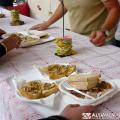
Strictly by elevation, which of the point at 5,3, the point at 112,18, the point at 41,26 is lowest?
the point at 5,3

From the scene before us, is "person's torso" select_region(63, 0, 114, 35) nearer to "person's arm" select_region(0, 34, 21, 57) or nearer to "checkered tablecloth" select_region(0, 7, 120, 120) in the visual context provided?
"checkered tablecloth" select_region(0, 7, 120, 120)

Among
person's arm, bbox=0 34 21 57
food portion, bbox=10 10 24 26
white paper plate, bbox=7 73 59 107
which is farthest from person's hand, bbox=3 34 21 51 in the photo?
food portion, bbox=10 10 24 26

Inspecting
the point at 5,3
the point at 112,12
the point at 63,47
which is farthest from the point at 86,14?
the point at 5,3

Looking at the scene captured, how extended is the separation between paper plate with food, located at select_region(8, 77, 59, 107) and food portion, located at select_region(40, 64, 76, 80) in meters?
0.07

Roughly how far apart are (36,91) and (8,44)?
1.75ft

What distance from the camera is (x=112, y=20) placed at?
1645 mm

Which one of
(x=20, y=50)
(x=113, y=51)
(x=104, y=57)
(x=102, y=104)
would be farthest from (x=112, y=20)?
(x=102, y=104)

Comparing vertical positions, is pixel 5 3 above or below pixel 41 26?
below

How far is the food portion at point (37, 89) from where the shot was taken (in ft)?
2.90

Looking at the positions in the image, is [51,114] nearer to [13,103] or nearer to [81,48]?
[13,103]

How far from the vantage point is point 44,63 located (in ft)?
4.09

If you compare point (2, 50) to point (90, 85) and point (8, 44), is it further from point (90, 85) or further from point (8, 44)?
point (90, 85)

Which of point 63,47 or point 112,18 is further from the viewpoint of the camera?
point 112,18

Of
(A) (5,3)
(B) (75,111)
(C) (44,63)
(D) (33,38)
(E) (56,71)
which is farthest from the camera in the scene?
(A) (5,3)
